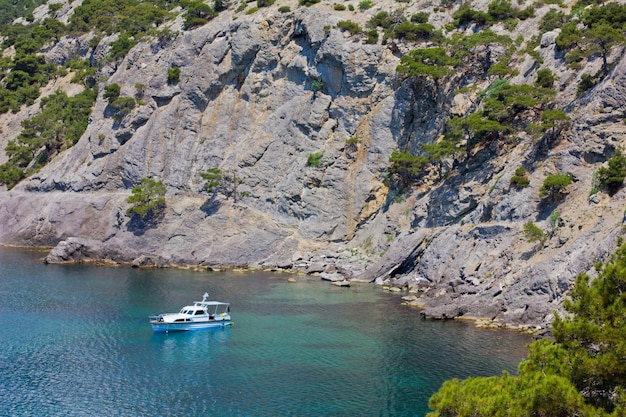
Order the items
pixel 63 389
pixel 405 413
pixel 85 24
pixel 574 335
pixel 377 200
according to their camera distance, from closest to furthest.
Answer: pixel 574 335
pixel 405 413
pixel 63 389
pixel 377 200
pixel 85 24

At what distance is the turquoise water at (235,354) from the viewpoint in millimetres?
33500

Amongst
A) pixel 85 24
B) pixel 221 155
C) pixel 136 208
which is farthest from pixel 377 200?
pixel 85 24

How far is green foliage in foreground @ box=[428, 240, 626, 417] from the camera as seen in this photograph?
1738cm

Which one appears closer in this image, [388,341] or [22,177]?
[388,341]

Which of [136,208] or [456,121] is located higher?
[456,121]

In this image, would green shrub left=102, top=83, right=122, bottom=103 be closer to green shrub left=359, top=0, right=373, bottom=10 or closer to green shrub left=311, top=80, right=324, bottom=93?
green shrub left=311, top=80, right=324, bottom=93

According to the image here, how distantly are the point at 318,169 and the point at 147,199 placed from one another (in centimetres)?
2776

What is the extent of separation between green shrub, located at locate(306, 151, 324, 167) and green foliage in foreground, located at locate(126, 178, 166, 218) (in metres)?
23.8

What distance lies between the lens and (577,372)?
59.3ft

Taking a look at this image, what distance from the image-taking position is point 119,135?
100 metres

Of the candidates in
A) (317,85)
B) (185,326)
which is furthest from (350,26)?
(185,326)

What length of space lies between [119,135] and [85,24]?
5050 centimetres

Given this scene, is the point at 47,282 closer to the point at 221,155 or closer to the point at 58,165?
the point at 221,155

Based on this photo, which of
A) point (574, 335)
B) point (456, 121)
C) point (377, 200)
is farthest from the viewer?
point (377, 200)
